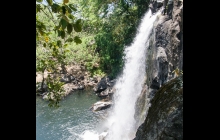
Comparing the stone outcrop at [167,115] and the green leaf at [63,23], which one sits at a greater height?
the green leaf at [63,23]

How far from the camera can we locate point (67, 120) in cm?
1620

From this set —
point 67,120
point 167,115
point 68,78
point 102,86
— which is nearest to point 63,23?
point 167,115

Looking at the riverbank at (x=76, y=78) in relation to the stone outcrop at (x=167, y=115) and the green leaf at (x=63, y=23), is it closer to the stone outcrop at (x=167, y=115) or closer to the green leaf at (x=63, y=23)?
the stone outcrop at (x=167, y=115)

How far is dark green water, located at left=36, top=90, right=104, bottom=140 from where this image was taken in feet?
47.0

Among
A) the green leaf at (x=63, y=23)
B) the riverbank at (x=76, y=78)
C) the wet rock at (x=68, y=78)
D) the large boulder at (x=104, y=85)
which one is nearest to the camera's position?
the green leaf at (x=63, y=23)

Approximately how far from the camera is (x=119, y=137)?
12.7m

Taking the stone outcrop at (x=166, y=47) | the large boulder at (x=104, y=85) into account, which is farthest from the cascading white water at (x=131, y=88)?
the stone outcrop at (x=166, y=47)

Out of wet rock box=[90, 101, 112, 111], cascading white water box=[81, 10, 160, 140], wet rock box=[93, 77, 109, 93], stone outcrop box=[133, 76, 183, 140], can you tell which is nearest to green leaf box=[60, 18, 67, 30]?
stone outcrop box=[133, 76, 183, 140]

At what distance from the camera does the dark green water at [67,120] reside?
1433 centimetres

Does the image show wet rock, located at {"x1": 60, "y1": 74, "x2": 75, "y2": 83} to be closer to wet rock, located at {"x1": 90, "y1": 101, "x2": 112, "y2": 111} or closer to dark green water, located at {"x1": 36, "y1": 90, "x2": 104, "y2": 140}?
dark green water, located at {"x1": 36, "y1": 90, "x2": 104, "y2": 140}

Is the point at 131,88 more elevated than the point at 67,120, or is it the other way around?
the point at 131,88

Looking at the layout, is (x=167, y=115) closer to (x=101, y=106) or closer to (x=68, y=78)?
(x=101, y=106)
